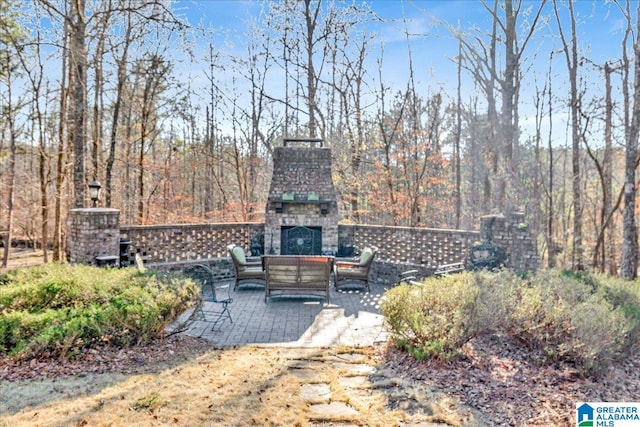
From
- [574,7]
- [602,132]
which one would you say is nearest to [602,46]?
[574,7]

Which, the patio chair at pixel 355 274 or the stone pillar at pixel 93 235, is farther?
the patio chair at pixel 355 274

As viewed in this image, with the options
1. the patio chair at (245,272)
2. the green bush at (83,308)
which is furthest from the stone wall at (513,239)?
the green bush at (83,308)

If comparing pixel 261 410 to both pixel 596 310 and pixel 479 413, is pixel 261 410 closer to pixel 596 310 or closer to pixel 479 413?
pixel 479 413

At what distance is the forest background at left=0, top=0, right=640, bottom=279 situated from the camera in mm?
11578

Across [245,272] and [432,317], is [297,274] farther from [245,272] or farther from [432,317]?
[432,317]

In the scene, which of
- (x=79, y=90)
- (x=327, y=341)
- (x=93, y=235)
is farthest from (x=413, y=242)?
(x=79, y=90)

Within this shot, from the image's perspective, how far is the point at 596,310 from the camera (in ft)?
14.1

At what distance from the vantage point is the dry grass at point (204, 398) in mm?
2971

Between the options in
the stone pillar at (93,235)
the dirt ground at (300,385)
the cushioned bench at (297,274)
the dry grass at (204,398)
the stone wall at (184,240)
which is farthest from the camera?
the stone wall at (184,240)

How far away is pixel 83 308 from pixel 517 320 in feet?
16.9

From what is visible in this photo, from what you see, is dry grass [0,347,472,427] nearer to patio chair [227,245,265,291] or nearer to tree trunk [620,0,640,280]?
patio chair [227,245,265,291]

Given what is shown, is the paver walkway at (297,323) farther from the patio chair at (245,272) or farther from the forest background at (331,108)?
the forest background at (331,108)

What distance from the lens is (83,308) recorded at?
15.1 feet

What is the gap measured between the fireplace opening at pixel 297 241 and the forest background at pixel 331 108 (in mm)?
4933
